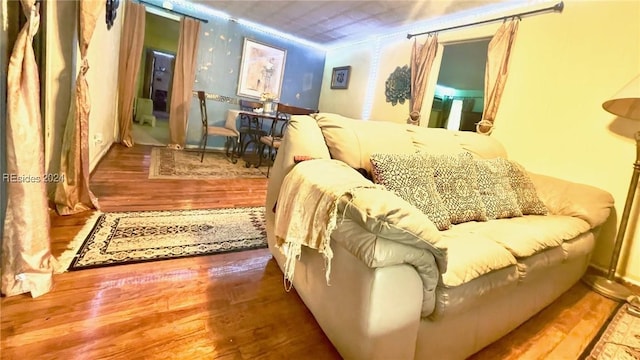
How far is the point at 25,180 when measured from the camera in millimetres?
1188

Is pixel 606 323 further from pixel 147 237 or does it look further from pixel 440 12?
pixel 440 12

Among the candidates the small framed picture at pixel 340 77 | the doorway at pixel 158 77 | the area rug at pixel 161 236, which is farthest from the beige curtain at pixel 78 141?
the doorway at pixel 158 77

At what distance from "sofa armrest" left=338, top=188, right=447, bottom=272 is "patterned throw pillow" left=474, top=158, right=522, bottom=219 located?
992mm

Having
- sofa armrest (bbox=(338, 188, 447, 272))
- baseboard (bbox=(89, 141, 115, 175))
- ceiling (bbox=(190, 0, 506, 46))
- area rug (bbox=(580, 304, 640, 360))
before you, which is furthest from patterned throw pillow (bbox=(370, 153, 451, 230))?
baseboard (bbox=(89, 141, 115, 175))

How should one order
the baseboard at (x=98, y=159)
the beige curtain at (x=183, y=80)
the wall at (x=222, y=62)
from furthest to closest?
the wall at (x=222, y=62), the beige curtain at (x=183, y=80), the baseboard at (x=98, y=159)

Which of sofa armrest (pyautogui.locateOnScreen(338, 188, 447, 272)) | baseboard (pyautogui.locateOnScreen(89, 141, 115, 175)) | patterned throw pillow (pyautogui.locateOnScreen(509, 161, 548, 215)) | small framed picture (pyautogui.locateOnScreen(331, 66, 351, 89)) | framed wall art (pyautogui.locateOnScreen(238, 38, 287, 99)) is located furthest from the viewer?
small framed picture (pyautogui.locateOnScreen(331, 66, 351, 89))

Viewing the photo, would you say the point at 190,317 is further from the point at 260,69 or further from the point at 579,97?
the point at 260,69

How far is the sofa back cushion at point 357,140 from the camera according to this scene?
1.60 metres

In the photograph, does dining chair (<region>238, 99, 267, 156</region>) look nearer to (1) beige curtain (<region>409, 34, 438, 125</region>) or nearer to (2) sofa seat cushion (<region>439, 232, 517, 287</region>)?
(1) beige curtain (<region>409, 34, 438, 125</region>)

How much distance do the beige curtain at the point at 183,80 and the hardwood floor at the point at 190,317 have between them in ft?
10.1

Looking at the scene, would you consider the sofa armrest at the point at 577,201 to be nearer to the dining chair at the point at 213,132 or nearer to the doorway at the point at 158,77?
the dining chair at the point at 213,132

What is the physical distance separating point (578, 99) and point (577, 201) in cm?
104

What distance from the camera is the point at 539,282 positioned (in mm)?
1566

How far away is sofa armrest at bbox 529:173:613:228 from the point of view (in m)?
1.99
